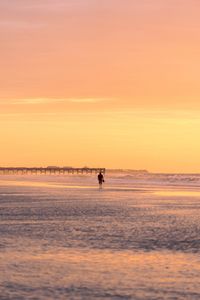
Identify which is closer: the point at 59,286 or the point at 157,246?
the point at 59,286

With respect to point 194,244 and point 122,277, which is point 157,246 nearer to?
point 194,244

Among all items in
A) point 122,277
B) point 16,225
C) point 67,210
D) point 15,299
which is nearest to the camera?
point 15,299

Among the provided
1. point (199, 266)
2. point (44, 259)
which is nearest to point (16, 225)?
point (44, 259)

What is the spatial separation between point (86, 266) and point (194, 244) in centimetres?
663

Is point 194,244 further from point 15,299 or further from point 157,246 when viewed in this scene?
point 15,299

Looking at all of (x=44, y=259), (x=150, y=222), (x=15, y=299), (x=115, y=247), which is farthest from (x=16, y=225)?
(x=15, y=299)

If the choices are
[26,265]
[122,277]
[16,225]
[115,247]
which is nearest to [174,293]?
[122,277]

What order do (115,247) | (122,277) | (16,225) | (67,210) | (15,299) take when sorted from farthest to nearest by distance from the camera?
(67,210)
(16,225)
(115,247)
(122,277)
(15,299)

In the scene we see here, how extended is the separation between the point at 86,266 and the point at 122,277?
2036 millimetres

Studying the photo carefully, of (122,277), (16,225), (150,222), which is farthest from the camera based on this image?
(150,222)

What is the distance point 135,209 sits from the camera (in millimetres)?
47812

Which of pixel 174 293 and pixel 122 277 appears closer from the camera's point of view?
pixel 174 293

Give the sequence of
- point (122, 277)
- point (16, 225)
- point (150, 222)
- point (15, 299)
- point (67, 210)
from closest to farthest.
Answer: point (15, 299), point (122, 277), point (16, 225), point (150, 222), point (67, 210)

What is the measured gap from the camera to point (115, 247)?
974 inches
